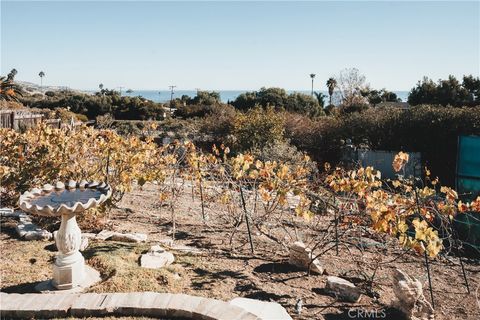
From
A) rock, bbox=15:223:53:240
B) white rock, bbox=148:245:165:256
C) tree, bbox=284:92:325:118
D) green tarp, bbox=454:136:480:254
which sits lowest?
white rock, bbox=148:245:165:256

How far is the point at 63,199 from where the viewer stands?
4.38 meters

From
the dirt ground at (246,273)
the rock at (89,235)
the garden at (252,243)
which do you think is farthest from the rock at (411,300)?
the rock at (89,235)

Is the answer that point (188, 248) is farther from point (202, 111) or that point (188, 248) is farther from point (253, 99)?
point (253, 99)

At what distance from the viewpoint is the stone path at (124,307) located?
362cm

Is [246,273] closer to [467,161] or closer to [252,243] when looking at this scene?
[252,243]

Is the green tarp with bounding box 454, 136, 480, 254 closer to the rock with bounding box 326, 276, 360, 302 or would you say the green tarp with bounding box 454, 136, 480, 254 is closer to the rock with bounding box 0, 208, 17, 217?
the rock with bounding box 326, 276, 360, 302

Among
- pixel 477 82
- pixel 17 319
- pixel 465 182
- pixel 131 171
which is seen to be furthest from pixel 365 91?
pixel 17 319

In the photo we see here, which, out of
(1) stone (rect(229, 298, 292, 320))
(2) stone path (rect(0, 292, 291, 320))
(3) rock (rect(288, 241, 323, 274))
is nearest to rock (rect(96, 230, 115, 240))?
(2) stone path (rect(0, 292, 291, 320))

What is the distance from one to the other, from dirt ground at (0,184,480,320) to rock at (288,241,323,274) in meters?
0.09

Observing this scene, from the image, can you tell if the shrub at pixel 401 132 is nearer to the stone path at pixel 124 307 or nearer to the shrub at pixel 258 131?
the shrub at pixel 258 131

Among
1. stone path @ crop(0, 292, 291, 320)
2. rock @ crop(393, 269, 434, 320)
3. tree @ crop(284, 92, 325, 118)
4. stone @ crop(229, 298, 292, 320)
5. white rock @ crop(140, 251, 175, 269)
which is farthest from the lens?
tree @ crop(284, 92, 325, 118)

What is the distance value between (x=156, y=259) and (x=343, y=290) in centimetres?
227

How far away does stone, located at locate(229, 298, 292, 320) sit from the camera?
12.4ft

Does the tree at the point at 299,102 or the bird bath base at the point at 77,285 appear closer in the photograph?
the bird bath base at the point at 77,285
